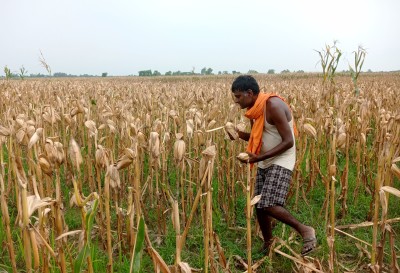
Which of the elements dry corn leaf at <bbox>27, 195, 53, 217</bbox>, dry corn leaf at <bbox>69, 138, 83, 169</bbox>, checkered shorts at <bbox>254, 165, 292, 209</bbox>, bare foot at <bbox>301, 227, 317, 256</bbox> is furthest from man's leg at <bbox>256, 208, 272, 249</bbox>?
dry corn leaf at <bbox>27, 195, 53, 217</bbox>

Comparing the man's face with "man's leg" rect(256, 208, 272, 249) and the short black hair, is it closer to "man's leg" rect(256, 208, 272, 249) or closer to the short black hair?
the short black hair

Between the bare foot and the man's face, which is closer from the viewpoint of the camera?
the bare foot

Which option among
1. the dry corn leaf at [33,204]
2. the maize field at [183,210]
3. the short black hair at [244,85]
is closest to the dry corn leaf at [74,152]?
the maize field at [183,210]

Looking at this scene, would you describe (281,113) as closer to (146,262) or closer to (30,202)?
(146,262)

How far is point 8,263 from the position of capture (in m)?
2.88

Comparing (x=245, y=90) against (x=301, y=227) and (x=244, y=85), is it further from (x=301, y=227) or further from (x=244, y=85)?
(x=301, y=227)

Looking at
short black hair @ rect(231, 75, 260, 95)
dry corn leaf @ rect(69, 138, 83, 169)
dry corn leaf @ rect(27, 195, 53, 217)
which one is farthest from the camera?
short black hair @ rect(231, 75, 260, 95)

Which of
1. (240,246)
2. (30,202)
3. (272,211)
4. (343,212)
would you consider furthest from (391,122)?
(30,202)

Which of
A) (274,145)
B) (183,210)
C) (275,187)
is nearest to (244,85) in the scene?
(274,145)

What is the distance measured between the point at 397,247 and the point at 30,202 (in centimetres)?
298

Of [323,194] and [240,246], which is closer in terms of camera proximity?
[240,246]

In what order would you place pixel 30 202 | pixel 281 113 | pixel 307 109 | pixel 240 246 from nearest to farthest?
pixel 30 202
pixel 281 113
pixel 240 246
pixel 307 109

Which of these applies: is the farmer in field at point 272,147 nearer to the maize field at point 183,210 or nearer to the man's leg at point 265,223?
the man's leg at point 265,223

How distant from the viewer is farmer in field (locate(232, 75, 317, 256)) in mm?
2838
